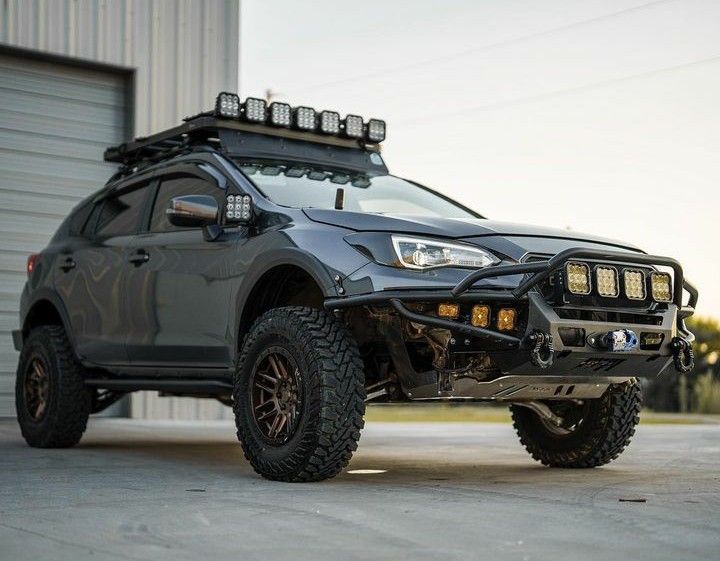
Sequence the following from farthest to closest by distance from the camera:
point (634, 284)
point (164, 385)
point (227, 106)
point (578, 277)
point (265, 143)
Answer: point (265, 143)
point (227, 106)
point (164, 385)
point (634, 284)
point (578, 277)

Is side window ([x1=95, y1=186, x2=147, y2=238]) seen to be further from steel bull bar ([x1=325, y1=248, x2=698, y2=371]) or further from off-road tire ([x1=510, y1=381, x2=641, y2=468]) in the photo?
off-road tire ([x1=510, y1=381, x2=641, y2=468])

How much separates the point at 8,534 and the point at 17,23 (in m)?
8.27

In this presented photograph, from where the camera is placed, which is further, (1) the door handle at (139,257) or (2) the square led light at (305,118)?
(2) the square led light at (305,118)

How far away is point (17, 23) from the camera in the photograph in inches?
452

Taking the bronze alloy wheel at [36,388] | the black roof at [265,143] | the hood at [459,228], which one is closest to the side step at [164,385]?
the bronze alloy wheel at [36,388]

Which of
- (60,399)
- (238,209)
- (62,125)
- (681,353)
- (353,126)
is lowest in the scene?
(60,399)

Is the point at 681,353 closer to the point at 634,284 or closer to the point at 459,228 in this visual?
the point at 634,284

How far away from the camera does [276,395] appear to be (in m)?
5.90

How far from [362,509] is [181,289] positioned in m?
2.47

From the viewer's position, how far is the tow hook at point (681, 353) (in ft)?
19.3

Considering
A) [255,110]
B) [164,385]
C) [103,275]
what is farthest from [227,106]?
[164,385]

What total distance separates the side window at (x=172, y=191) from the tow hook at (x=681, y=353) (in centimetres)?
263

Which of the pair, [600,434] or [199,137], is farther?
[199,137]

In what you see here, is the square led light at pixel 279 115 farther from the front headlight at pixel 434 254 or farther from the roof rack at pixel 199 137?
the front headlight at pixel 434 254
